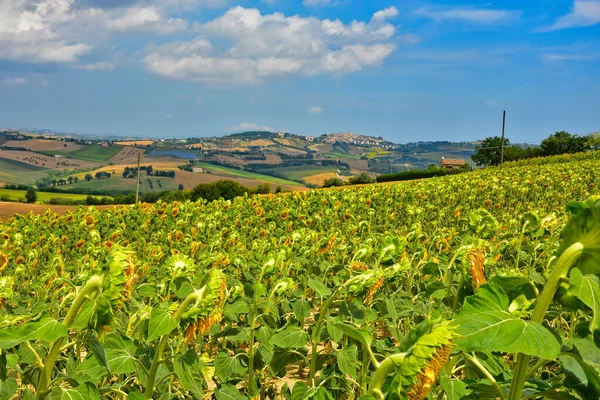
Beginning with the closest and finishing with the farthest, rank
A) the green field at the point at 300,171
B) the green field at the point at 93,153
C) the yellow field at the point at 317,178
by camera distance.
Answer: the yellow field at the point at 317,178 → the green field at the point at 300,171 → the green field at the point at 93,153

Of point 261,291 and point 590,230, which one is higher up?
point 590,230

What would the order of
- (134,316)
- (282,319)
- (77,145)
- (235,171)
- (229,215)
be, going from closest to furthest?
(134,316) → (282,319) → (229,215) → (235,171) → (77,145)

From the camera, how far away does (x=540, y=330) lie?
1023mm

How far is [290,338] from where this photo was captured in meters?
2.53

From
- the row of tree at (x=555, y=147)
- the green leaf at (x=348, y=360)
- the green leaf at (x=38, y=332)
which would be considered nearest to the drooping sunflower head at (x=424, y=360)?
the green leaf at (x=38, y=332)

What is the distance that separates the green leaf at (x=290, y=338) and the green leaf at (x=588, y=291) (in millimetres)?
1616

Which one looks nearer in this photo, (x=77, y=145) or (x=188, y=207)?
(x=188, y=207)

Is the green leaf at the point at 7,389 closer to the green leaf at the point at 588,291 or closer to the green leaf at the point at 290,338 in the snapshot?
the green leaf at the point at 290,338

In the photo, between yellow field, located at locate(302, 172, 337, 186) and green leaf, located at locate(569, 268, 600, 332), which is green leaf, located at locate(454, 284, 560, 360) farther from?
yellow field, located at locate(302, 172, 337, 186)

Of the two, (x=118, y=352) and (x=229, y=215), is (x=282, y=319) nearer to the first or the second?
(x=118, y=352)

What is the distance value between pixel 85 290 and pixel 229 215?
8.54 meters

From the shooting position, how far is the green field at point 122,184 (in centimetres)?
6494

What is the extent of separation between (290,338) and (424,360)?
160 cm

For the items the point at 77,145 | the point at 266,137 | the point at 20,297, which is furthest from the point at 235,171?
the point at 20,297
